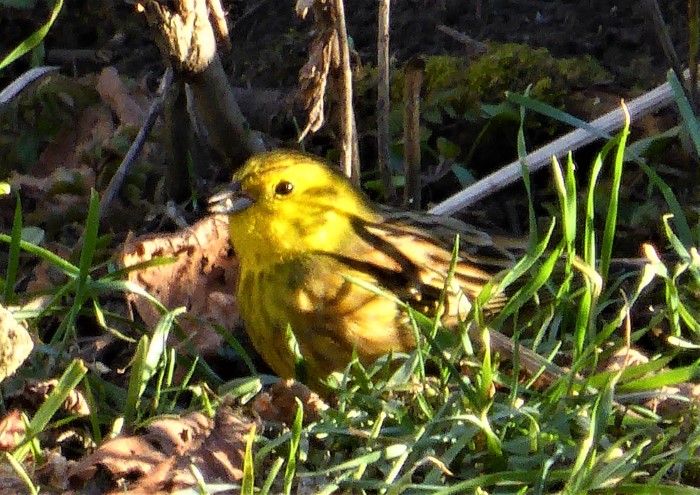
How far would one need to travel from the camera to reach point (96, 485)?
90.0 inches

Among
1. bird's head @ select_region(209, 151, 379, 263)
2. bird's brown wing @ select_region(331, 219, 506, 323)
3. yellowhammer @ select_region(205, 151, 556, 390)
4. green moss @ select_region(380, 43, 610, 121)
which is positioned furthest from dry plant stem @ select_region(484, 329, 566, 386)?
green moss @ select_region(380, 43, 610, 121)

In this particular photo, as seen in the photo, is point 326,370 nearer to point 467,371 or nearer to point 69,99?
point 467,371

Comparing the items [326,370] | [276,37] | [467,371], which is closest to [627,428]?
[467,371]

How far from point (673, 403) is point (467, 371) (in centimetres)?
44

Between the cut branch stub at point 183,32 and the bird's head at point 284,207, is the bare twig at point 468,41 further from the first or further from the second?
the cut branch stub at point 183,32

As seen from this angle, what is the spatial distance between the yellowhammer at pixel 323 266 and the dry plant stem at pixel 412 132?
0.23m

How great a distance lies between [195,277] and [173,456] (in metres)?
1.34

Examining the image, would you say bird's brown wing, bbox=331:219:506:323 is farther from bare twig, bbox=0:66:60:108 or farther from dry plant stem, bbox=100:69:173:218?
bare twig, bbox=0:66:60:108

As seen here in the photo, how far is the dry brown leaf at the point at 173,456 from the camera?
2.27 meters

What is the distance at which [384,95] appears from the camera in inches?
143

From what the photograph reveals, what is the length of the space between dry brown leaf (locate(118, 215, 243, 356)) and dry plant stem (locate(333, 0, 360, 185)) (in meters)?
0.43

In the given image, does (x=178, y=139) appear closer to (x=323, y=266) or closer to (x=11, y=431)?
(x=323, y=266)

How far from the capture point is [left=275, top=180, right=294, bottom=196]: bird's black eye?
3426 mm

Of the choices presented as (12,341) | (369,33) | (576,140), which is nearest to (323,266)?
(576,140)
